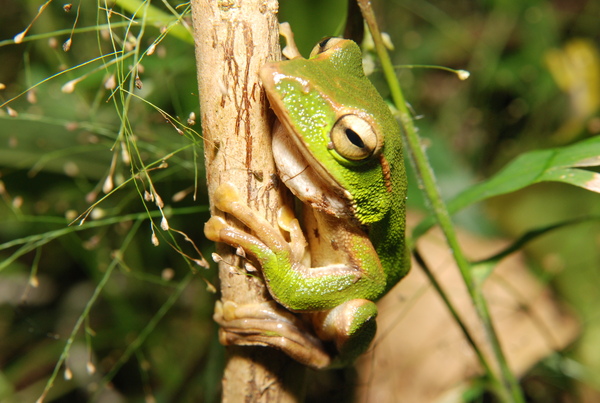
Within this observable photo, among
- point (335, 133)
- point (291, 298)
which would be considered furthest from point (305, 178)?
point (291, 298)

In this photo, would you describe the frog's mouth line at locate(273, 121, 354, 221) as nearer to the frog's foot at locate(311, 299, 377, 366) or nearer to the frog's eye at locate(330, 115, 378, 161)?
the frog's eye at locate(330, 115, 378, 161)

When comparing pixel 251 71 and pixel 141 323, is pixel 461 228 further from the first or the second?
pixel 251 71

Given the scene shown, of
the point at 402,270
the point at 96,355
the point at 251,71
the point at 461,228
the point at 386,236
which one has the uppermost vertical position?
the point at 251,71

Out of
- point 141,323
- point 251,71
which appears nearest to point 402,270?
point 251,71

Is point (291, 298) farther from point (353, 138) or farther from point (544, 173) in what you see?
point (544, 173)

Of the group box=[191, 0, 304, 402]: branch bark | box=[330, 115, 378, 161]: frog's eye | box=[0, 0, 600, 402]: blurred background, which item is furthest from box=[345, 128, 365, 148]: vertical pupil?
box=[0, 0, 600, 402]: blurred background
